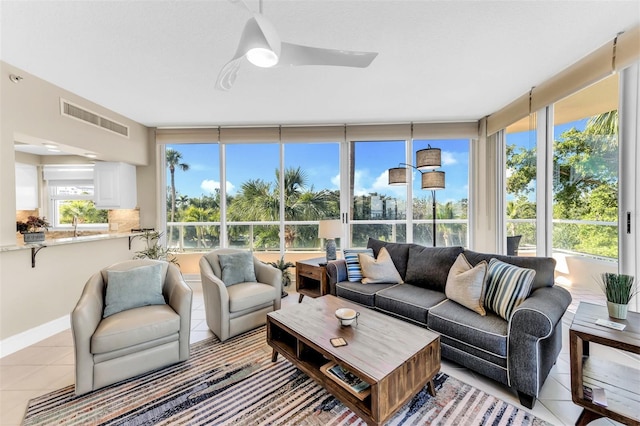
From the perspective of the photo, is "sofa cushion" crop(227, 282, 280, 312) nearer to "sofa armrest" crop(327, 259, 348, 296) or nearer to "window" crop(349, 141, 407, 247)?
"sofa armrest" crop(327, 259, 348, 296)

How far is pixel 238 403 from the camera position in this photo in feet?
→ 5.43

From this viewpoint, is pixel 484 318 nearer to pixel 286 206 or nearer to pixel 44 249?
pixel 286 206

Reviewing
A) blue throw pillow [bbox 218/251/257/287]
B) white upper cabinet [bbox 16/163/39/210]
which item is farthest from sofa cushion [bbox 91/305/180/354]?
white upper cabinet [bbox 16/163/39/210]

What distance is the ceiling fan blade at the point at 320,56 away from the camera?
4.97ft

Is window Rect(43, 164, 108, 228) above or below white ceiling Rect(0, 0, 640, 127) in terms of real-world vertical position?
below

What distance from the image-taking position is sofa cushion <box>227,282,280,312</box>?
8.04ft

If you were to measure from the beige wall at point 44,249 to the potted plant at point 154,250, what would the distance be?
1.25ft

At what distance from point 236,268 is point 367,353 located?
1.86 meters

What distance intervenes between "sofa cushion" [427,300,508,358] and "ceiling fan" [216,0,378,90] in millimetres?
2000

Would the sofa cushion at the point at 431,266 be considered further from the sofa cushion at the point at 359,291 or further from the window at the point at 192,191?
the window at the point at 192,191

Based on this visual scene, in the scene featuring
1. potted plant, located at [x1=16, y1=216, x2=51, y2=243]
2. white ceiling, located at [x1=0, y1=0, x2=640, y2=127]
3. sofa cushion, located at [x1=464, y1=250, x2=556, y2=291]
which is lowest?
sofa cushion, located at [x1=464, y1=250, x2=556, y2=291]

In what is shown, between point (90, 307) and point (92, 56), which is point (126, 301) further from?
point (92, 56)

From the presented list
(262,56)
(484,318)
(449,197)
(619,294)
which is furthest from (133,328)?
(449,197)

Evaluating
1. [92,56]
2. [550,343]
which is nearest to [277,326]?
[550,343]
